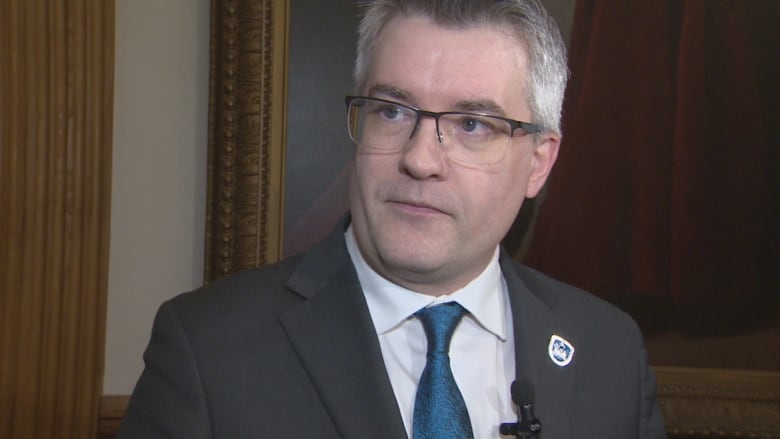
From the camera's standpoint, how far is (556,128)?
6.95 ft

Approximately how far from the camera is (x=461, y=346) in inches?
80.0

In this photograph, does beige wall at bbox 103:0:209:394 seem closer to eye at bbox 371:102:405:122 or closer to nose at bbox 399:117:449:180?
eye at bbox 371:102:405:122

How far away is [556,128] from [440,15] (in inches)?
16.0

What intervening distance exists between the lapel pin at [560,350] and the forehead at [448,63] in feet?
1.81

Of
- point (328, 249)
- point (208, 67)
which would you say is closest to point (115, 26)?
point (208, 67)

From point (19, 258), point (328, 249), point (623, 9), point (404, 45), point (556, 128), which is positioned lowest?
point (19, 258)

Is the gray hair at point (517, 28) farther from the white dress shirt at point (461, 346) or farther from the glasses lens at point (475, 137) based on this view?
the white dress shirt at point (461, 346)

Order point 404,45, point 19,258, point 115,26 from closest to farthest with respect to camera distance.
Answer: point 404,45, point 19,258, point 115,26

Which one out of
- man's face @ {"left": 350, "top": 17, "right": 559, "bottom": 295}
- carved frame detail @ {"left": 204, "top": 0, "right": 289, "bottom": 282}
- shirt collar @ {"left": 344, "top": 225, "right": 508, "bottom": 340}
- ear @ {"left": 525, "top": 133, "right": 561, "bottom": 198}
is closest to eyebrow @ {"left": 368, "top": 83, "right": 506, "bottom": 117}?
man's face @ {"left": 350, "top": 17, "right": 559, "bottom": 295}

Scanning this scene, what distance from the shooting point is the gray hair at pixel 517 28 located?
192cm

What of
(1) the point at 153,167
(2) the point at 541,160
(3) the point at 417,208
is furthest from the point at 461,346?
(1) the point at 153,167

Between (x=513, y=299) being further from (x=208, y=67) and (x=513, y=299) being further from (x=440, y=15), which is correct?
(x=208, y=67)

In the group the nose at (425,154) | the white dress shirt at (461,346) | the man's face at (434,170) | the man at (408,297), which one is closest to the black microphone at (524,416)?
the man at (408,297)

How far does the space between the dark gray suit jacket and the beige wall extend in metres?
0.96
